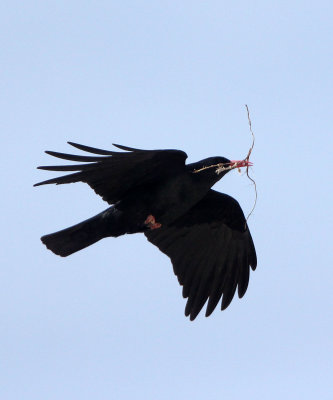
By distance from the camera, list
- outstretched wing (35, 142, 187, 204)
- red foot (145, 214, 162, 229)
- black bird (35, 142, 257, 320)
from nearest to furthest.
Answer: outstretched wing (35, 142, 187, 204) < black bird (35, 142, 257, 320) < red foot (145, 214, 162, 229)

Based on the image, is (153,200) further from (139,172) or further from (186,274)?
(186,274)

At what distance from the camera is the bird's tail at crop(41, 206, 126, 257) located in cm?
1478

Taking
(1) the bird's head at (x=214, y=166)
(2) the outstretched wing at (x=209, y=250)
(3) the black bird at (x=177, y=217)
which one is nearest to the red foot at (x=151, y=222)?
(3) the black bird at (x=177, y=217)

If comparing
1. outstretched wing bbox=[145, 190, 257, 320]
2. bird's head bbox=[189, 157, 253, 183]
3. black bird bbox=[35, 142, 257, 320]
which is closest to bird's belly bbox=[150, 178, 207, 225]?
black bird bbox=[35, 142, 257, 320]

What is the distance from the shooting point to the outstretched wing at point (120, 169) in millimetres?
13883

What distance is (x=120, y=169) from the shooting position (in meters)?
14.5

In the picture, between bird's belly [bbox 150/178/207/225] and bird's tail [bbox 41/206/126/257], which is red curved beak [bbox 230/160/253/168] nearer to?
bird's belly [bbox 150/178/207/225]

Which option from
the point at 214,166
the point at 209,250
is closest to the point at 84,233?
the point at 214,166

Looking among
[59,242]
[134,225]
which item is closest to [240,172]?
[134,225]

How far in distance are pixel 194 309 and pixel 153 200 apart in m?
2.36

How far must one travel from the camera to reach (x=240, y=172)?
585 inches

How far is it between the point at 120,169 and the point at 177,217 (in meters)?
1.04

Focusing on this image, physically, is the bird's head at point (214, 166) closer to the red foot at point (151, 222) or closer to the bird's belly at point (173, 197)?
the bird's belly at point (173, 197)

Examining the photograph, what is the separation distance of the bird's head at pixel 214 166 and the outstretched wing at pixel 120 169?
204 millimetres
